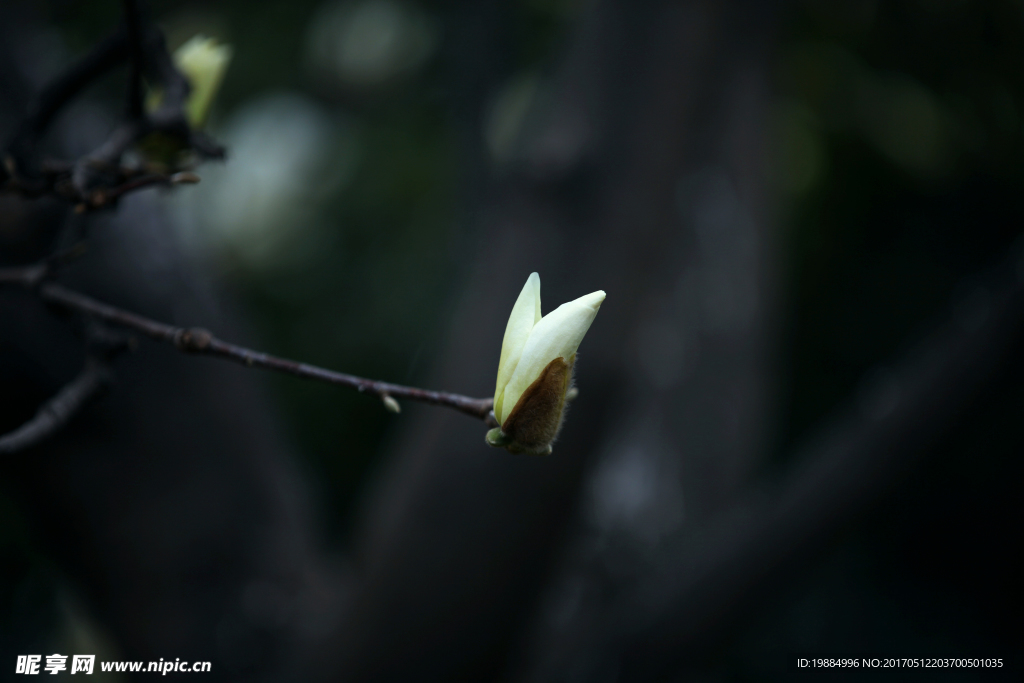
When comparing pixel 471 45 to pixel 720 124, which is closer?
pixel 720 124

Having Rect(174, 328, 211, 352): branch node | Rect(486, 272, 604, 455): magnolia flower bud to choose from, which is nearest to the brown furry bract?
Rect(486, 272, 604, 455): magnolia flower bud

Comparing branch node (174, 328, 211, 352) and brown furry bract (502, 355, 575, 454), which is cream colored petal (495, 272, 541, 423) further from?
branch node (174, 328, 211, 352)

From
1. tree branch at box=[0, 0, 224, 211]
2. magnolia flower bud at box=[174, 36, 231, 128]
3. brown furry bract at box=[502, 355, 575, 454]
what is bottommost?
brown furry bract at box=[502, 355, 575, 454]

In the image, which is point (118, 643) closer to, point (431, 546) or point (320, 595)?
point (320, 595)

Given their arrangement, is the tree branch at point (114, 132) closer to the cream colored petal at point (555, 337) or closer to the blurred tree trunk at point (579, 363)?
the cream colored petal at point (555, 337)

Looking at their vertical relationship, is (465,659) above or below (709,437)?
below

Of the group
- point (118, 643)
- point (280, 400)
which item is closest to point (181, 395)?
point (118, 643)

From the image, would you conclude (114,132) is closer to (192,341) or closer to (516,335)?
(192,341)

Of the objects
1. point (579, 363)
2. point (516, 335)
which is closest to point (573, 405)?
point (579, 363)
